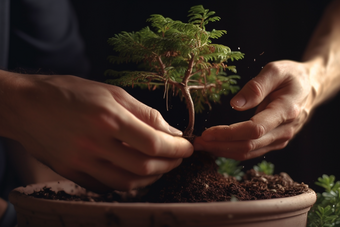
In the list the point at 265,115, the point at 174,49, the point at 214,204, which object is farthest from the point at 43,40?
the point at 214,204

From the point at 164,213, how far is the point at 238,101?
0.46 metres

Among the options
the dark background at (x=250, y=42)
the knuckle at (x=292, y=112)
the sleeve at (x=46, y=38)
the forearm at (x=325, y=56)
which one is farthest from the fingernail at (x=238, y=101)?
the sleeve at (x=46, y=38)

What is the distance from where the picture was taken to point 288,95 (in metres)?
1.02

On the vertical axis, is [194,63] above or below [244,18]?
below

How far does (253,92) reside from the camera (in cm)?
88

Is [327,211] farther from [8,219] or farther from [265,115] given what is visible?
[8,219]

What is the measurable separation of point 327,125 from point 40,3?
5.83 feet

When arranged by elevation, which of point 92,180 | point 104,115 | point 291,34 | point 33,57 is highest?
point 291,34

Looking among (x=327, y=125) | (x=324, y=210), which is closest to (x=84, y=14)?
(x=324, y=210)

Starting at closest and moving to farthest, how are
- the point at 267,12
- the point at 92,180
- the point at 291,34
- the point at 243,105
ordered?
the point at 92,180
the point at 243,105
the point at 267,12
the point at 291,34

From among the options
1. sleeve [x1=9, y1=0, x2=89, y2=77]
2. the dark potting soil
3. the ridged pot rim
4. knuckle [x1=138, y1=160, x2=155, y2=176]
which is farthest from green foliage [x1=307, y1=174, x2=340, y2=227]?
sleeve [x1=9, y1=0, x2=89, y2=77]

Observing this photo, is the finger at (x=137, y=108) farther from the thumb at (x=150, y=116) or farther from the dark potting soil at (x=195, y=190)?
the dark potting soil at (x=195, y=190)

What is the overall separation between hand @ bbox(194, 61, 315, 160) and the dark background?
94 millimetres

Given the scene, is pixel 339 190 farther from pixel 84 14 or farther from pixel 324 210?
pixel 84 14
